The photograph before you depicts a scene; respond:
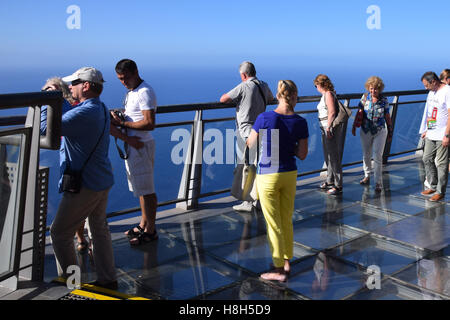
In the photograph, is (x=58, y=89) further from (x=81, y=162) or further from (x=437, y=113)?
(x=437, y=113)

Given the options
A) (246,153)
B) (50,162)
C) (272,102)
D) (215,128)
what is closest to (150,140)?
(50,162)

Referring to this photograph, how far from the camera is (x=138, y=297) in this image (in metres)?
3.61

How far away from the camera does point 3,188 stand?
350 centimetres

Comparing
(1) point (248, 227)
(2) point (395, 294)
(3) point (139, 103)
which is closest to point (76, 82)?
(3) point (139, 103)

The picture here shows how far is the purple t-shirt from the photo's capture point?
386 centimetres

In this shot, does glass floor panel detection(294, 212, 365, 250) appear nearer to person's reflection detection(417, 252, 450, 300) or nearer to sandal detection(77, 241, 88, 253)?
person's reflection detection(417, 252, 450, 300)

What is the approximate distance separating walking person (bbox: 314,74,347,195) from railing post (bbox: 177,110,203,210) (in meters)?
1.78

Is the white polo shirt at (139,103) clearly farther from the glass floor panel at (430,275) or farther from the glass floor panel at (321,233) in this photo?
the glass floor panel at (430,275)

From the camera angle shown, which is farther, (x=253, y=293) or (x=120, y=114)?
(x=120, y=114)

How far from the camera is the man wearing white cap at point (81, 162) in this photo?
335 cm

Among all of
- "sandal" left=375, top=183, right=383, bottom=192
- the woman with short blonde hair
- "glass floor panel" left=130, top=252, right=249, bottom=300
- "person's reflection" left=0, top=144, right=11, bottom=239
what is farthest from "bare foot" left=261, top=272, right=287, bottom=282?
the woman with short blonde hair

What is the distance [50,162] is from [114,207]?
1.43 metres

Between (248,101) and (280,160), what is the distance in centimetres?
191

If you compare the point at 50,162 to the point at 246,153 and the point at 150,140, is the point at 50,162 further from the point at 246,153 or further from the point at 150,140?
the point at 246,153
